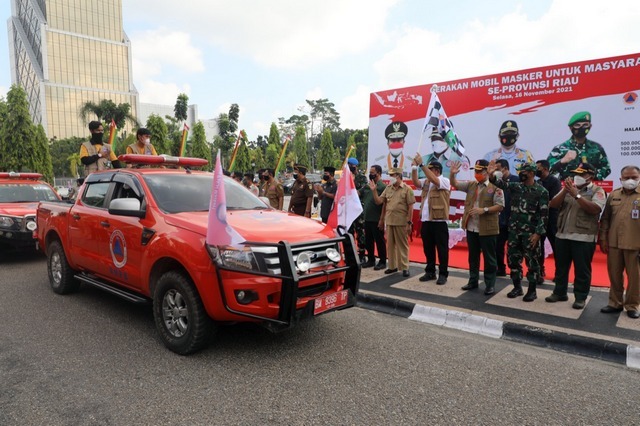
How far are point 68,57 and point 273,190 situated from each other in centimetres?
9562

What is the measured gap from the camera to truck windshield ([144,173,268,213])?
14.9ft

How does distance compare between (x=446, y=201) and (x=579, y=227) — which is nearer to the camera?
(x=579, y=227)

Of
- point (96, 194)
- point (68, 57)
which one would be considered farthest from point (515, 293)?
point (68, 57)

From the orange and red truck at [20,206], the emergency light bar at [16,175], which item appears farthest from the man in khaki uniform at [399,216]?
the emergency light bar at [16,175]

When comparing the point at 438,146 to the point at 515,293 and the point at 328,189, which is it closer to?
the point at 328,189

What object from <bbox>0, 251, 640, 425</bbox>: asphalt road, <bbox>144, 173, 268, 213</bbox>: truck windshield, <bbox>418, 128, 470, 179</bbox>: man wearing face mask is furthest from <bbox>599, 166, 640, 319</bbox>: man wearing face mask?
<bbox>418, 128, 470, 179</bbox>: man wearing face mask

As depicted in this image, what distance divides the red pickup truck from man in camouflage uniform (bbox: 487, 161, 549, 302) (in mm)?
2530

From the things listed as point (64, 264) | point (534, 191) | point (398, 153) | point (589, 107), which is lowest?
point (64, 264)

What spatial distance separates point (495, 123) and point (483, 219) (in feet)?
12.1

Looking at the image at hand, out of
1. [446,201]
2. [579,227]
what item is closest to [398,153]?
[446,201]

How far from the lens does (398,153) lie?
397 inches

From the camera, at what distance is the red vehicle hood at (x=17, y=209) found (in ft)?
25.8

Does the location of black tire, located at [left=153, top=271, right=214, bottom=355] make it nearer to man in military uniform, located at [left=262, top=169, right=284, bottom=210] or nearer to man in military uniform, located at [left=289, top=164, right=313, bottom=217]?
man in military uniform, located at [left=289, top=164, right=313, bottom=217]

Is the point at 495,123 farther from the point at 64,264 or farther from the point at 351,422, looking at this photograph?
the point at 64,264
